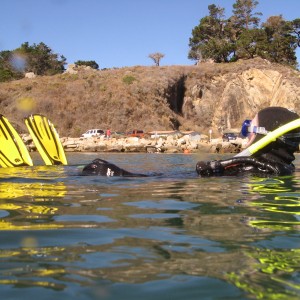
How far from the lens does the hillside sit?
138 feet

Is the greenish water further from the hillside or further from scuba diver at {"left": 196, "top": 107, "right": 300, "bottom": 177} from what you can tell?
the hillside

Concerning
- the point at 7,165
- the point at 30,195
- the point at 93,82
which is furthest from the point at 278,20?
the point at 30,195

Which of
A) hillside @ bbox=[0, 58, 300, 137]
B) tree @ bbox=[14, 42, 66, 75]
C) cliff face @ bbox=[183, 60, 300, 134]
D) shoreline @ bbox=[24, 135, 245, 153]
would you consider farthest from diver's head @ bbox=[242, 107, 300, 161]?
tree @ bbox=[14, 42, 66, 75]

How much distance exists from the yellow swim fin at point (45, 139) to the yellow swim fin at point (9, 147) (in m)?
0.48

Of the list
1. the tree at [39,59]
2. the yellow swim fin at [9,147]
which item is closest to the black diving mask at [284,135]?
the yellow swim fin at [9,147]

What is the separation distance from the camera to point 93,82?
45438 mm

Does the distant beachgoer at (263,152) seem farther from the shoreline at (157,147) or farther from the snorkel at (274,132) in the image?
the shoreline at (157,147)

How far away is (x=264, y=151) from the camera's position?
20.2ft

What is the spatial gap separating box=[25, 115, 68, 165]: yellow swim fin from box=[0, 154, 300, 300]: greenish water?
16.7 ft

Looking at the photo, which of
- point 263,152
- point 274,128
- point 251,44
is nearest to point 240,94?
point 251,44

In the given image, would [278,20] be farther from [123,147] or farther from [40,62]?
[123,147]

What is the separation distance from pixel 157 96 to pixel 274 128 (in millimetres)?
38449

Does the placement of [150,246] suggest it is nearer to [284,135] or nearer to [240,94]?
[284,135]

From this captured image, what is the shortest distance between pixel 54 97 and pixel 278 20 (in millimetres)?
29511
